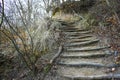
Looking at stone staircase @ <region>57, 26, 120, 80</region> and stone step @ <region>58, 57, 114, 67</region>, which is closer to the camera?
stone staircase @ <region>57, 26, 120, 80</region>

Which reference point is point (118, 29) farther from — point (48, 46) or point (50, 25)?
point (50, 25)

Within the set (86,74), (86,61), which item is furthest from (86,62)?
(86,74)

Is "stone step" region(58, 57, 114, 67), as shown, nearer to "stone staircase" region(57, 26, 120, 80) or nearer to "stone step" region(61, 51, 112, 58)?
"stone staircase" region(57, 26, 120, 80)

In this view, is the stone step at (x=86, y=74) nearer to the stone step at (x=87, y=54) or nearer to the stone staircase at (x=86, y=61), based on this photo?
the stone staircase at (x=86, y=61)

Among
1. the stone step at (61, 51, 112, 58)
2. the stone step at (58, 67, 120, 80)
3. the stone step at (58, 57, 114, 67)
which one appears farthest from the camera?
the stone step at (61, 51, 112, 58)

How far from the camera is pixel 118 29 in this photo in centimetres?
522

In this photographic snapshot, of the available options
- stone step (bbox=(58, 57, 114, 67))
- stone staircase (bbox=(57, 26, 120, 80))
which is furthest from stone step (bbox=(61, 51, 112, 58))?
stone step (bbox=(58, 57, 114, 67))

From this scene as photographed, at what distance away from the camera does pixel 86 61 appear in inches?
173

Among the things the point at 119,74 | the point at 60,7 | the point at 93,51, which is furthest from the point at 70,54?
the point at 60,7

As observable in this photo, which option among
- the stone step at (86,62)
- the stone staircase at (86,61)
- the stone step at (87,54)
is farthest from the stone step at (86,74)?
the stone step at (87,54)

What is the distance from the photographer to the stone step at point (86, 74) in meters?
3.35

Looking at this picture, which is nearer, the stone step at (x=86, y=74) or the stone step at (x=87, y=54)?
the stone step at (x=86, y=74)

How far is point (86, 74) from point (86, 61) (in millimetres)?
721

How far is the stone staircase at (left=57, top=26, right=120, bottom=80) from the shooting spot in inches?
142
